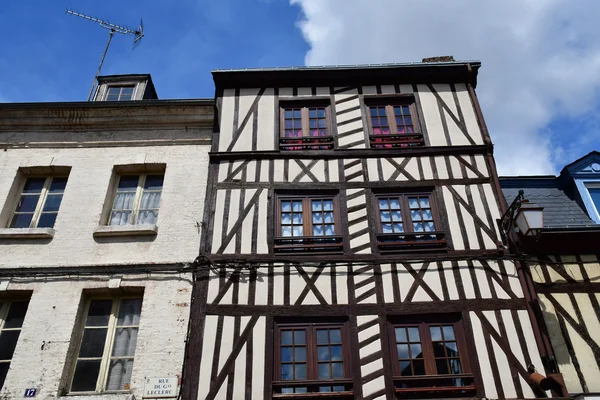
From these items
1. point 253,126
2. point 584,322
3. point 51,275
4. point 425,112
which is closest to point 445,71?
point 425,112

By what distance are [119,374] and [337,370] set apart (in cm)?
296

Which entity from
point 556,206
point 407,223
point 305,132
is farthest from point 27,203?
point 556,206

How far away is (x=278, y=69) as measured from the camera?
9242 millimetres

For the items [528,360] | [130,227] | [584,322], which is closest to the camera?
[528,360]

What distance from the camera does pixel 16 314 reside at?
6930mm

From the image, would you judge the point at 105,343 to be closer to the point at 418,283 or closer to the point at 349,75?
the point at 418,283

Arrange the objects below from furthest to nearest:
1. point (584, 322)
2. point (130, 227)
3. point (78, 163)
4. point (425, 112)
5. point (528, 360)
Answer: point (425, 112)
point (78, 163)
point (130, 227)
point (584, 322)
point (528, 360)

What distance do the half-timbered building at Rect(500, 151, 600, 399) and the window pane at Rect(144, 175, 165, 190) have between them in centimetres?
595

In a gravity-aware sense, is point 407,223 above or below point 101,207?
below

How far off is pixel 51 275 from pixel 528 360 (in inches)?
270

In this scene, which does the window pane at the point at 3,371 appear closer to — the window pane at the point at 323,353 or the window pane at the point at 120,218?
the window pane at the point at 120,218

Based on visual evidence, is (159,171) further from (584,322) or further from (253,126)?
(584,322)

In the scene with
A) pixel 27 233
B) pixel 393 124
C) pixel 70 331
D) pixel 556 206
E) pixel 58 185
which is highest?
pixel 393 124

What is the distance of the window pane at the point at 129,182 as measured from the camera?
820 cm
